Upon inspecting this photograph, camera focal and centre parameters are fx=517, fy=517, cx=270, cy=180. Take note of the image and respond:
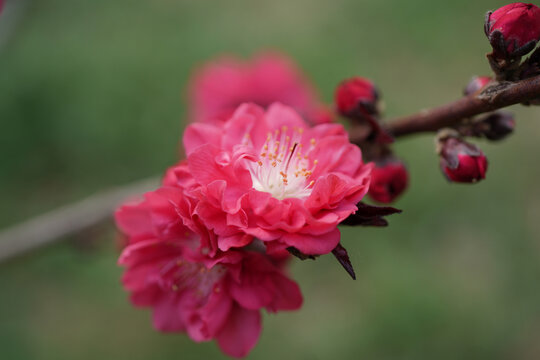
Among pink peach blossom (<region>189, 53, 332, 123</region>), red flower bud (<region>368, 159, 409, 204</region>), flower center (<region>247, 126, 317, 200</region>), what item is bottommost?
pink peach blossom (<region>189, 53, 332, 123</region>)

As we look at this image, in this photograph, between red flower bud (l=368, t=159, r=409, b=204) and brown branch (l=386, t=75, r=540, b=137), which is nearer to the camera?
brown branch (l=386, t=75, r=540, b=137)

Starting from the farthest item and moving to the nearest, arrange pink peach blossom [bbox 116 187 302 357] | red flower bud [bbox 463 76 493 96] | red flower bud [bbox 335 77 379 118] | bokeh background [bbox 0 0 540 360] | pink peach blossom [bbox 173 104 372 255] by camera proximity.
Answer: bokeh background [bbox 0 0 540 360]
red flower bud [bbox 335 77 379 118]
red flower bud [bbox 463 76 493 96]
pink peach blossom [bbox 116 187 302 357]
pink peach blossom [bbox 173 104 372 255]

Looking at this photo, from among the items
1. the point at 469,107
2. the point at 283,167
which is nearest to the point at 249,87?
the point at 283,167

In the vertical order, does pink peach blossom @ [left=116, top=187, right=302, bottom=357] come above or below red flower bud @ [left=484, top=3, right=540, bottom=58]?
below

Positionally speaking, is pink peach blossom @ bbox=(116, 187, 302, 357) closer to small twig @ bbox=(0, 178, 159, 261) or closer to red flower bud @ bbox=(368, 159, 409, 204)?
red flower bud @ bbox=(368, 159, 409, 204)

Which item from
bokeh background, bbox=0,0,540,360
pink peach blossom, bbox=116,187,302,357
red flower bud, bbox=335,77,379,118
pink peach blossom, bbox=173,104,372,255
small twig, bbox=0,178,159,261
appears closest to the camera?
pink peach blossom, bbox=173,104,372,255

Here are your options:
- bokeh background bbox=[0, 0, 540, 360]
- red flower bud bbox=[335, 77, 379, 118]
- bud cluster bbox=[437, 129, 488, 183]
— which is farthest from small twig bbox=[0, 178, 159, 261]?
bud cluster bbox=[437, 129, 488, 183]

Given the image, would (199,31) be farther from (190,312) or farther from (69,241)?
(190,312)
